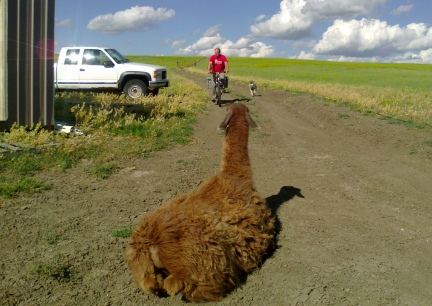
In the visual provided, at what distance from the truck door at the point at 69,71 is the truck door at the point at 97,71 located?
25 centimetres

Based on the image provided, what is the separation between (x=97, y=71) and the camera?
18078 millimetres

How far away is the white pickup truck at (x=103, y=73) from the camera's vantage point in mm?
17859

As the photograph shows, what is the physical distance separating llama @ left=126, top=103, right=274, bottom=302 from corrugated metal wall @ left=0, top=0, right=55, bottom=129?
6348 millimetres

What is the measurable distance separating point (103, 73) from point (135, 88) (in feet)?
4.77

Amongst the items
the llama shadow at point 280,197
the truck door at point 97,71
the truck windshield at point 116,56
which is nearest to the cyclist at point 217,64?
the truck windshield at point 116,56

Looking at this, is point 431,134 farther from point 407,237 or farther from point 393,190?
point 407,237

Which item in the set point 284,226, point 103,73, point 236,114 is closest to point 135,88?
point 103,73

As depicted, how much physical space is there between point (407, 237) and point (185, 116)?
946 centimetres

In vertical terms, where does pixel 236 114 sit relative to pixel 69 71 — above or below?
below

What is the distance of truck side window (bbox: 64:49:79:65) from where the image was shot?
720 inches

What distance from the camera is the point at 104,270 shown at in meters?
4.02

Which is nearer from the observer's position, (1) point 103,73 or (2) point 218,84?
(2) point 218,84

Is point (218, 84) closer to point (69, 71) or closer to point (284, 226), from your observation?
point (69, 71)

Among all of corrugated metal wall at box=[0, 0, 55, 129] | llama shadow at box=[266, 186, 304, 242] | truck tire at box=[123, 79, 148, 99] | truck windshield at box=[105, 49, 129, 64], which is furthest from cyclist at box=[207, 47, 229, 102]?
llama shadow at box=[266, 186, 304, 242]
